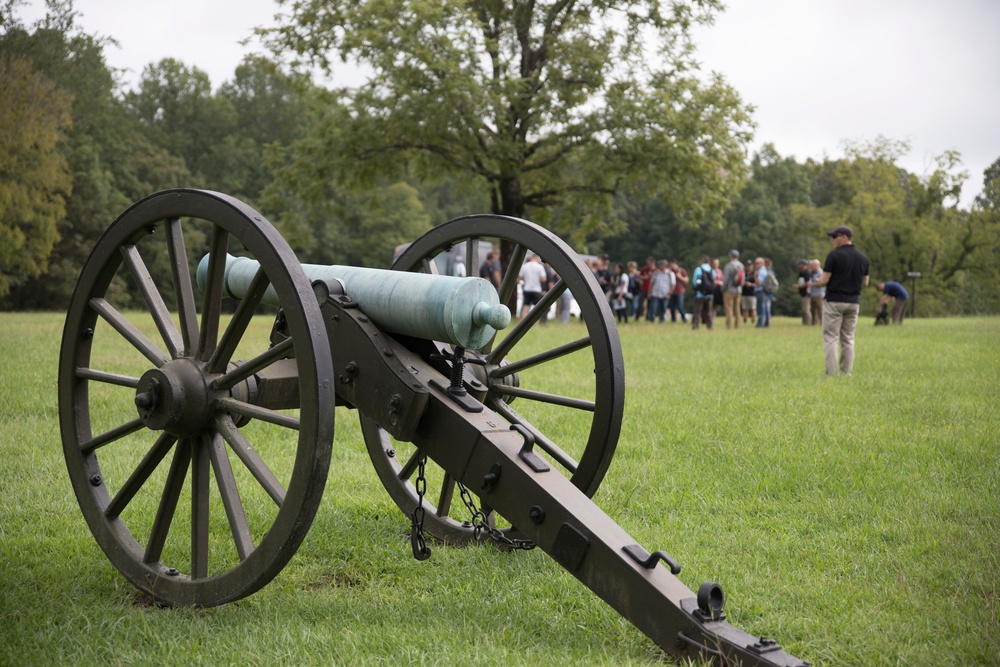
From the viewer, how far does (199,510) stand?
365 centimetres

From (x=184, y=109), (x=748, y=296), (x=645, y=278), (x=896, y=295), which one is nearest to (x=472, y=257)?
(x=896, y=295)

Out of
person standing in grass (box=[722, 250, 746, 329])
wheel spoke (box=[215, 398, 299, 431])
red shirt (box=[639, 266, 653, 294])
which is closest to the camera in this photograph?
wheel spoke (box=[215, 398, 299, 431])

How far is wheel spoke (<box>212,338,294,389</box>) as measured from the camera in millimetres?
3391

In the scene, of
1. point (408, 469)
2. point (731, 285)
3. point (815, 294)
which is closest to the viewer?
point (408, 469)

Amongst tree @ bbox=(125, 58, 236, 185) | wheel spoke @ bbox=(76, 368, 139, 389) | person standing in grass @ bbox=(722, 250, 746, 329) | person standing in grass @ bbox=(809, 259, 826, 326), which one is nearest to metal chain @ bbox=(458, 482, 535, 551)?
wheel spoke @ bbox=(76, 368, 139, 389)

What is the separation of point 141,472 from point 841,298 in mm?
8843

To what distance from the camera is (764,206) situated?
58281 mm

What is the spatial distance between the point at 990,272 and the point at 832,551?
36.8 meters

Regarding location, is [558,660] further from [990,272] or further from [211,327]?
[990,272]

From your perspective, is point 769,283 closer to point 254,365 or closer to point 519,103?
point 519,103

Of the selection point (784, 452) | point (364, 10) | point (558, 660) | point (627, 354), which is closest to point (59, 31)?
point (364, 10)

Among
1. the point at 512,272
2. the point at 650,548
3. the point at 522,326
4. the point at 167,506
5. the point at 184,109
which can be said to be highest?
the point at 184,109

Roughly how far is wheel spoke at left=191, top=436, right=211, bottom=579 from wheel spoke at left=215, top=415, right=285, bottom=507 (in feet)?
0.39

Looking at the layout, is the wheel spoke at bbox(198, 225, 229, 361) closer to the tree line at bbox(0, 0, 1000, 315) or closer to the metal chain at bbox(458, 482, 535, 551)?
the metal chain at bbox(458, 482, 535, 551)
